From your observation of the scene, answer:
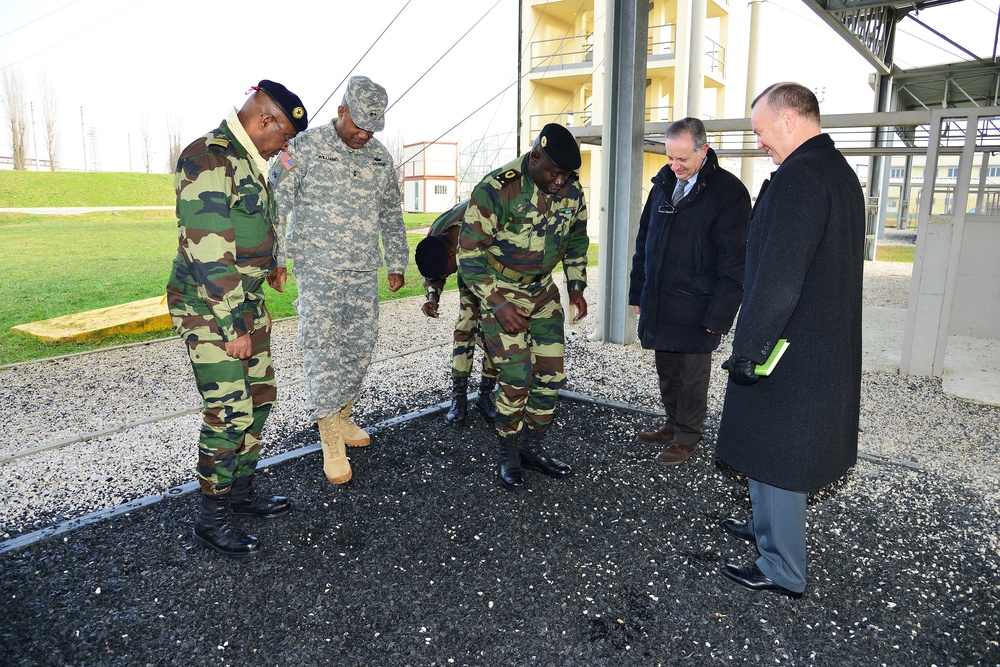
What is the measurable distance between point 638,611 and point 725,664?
356 mm

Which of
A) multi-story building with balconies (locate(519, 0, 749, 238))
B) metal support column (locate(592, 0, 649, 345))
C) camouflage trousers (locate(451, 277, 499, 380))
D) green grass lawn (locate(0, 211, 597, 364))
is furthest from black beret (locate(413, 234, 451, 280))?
multi-story building with balconies (locate(519, 0, 749, 238))

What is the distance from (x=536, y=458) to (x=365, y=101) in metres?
2.12

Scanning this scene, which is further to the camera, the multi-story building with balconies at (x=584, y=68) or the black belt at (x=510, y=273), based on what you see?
the multi-story building with balconies at (x=584, y=68)

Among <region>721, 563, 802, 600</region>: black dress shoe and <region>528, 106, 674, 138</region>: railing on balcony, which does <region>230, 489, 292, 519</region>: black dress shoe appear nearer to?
<region>721, 563, 802, 600</region>: black dress shoe

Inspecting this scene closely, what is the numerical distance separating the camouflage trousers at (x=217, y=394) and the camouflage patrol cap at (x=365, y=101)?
3.96ft

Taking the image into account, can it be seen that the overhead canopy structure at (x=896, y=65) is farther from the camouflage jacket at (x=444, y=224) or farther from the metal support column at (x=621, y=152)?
the camouflage jacket at (x=444, y=224)

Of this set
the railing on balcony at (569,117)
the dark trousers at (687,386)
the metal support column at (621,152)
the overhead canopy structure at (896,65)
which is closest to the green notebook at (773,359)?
the dark trousers at (687,386)

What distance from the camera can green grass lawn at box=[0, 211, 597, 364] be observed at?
20.2 ft

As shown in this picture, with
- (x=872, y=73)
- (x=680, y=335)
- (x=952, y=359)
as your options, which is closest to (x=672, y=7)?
(x=872, y=73)

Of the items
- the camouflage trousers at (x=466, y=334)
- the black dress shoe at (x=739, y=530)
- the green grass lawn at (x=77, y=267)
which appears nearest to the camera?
the black dress shoe at (x=739, y=530)

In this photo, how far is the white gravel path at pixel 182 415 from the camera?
339cm

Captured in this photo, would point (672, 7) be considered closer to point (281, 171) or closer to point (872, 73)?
point (872, 73)

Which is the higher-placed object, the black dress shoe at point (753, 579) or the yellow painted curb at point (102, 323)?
the yellow painted curb at point (102, 323)

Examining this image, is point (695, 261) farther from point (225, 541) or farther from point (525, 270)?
point (225, 541)
